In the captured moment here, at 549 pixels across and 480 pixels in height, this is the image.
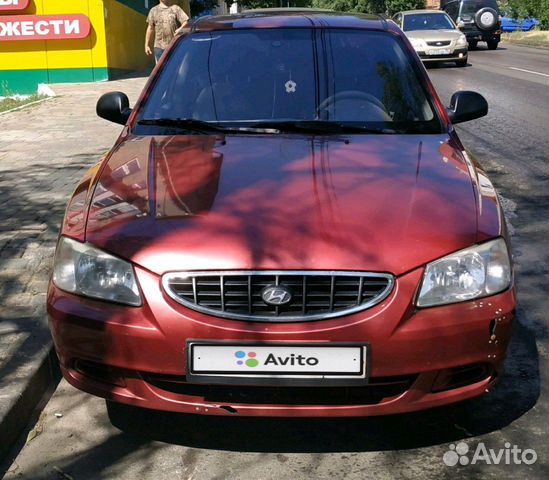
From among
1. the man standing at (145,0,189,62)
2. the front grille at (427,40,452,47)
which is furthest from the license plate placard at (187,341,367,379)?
the front grille at (427,40,452,47)

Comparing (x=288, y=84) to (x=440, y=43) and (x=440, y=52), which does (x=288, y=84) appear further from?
(x=440, y=43)

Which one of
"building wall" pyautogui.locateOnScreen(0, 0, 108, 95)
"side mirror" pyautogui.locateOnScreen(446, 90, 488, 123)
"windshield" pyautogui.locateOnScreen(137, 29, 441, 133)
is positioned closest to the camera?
"windshield" pyautogui.locateOnScreen(137, 29, 441, 133)

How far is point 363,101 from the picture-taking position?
4270mm

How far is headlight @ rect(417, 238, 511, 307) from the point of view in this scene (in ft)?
9.36

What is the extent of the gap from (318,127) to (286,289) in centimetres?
148

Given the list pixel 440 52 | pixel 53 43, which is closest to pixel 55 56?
pixel 53 43

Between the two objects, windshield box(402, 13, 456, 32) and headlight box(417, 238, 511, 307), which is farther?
windshield box(402, 13, 456, 32)

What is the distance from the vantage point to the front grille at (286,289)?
9.14ft

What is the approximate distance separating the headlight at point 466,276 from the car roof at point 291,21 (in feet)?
7.20

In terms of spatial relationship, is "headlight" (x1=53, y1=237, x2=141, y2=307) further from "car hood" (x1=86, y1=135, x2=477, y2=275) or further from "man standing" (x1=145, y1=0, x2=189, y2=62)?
"man standing" (x1=145, y1=0, x2=189, y2=62)

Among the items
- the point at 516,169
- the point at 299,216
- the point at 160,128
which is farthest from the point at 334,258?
the point at 516,169

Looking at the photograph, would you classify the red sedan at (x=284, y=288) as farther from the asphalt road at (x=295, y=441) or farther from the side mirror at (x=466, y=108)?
the side mirror at (x=466, y=108)

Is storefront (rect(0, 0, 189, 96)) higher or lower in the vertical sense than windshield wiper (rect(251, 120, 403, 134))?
lower

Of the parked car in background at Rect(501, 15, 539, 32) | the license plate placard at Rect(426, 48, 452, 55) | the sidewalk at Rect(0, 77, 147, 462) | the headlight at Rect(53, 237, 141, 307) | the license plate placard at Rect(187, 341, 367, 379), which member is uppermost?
the headlight at Rect(53, 237, 141, 307)
